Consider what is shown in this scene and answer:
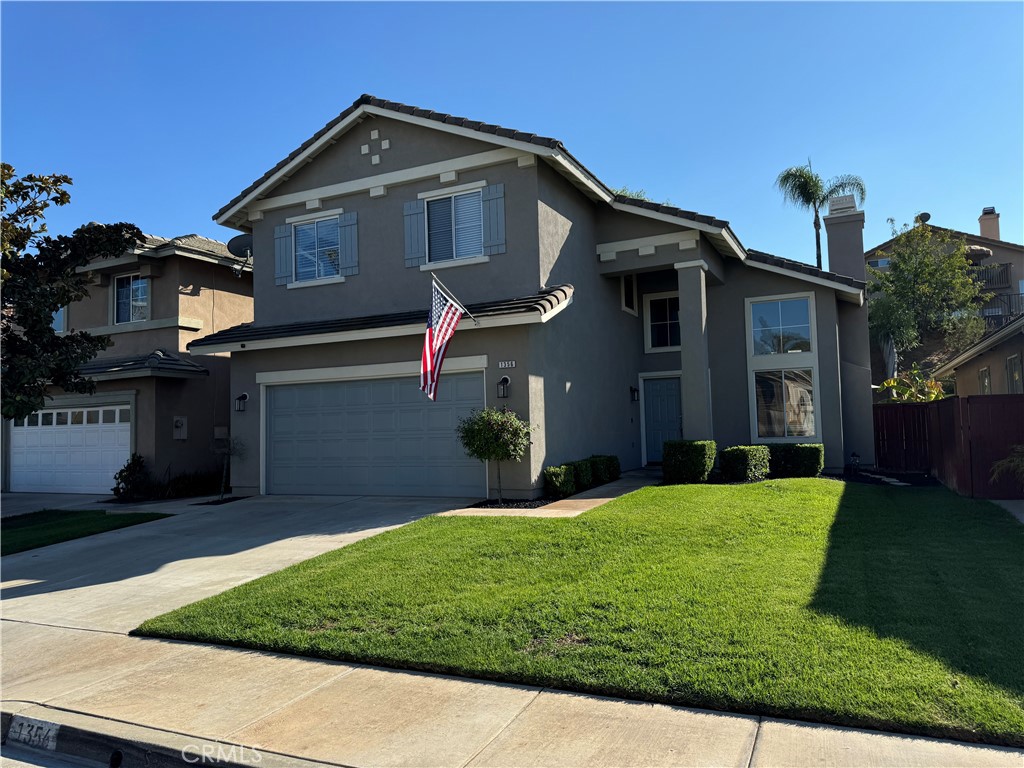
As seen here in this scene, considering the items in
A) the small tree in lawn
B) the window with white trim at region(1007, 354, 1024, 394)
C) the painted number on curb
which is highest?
the window with white trim at region(1007, 354, 1024, 394)

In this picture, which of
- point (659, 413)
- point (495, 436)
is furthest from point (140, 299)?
point (659, 413)

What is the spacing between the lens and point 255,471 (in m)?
15.2

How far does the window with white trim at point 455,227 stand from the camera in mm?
14078

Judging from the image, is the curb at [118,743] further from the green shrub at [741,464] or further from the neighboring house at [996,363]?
the neighboring house at [996,363]

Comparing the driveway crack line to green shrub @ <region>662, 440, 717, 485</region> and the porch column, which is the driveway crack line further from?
the porch column

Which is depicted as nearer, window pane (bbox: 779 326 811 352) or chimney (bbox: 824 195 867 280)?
window pane (bbox: 779 326 811 352)

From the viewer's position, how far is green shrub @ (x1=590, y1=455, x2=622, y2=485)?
14234 mm

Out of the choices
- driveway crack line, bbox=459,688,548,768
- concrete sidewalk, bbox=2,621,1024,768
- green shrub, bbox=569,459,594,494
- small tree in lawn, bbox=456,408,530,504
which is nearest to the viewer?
concrete sidewalk, bbox=2,621,1024,768

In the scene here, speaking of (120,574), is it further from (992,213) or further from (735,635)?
(992,213)

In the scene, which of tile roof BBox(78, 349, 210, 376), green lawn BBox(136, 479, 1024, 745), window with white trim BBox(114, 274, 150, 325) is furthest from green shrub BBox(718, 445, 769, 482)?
window with white trim BBox(114, 274, 150, 325)

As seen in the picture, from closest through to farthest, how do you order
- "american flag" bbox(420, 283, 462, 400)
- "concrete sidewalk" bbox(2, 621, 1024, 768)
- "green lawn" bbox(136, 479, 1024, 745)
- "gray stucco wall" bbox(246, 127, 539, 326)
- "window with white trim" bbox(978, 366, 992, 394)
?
1. "concrete sidewalk" bbox(2, 621, 1024, 768)
2. "green lawn" bbox(136, 479, 1024, 745)
3. "american flag" bbox(420, 283, 462, 400)
4. "gray stucco wall" bbox(246, 127, 539, 326)
5. "window with white trim" bbox(978, 366, 992, 394)

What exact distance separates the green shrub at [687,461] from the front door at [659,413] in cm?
424

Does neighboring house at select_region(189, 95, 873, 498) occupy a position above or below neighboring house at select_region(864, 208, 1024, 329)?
below

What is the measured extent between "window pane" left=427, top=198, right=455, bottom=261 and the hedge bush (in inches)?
303
